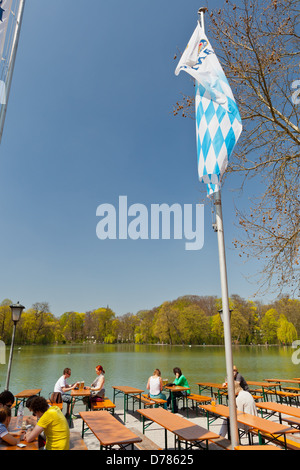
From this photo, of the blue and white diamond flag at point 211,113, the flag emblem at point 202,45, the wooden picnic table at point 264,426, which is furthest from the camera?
the flag emblem at point 202,45

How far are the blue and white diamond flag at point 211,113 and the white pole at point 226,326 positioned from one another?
17.6 inches

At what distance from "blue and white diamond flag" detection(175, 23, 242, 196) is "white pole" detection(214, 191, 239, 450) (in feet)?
1.47

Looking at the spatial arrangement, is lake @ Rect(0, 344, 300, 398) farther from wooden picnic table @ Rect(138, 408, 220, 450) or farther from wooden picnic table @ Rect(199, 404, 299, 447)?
wooden picnic table @ Rect(199, 404, 299, 447)

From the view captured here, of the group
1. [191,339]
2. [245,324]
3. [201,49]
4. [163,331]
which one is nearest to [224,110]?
[201,49]

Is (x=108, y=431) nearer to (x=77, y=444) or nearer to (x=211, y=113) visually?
(x=77, y=444)

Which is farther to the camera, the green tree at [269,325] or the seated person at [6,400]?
the green tree at [269,325]

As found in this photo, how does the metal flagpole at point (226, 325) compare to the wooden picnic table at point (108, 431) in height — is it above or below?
above

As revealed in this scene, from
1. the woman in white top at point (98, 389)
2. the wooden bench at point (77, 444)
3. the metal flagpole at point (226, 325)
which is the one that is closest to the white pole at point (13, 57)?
the metal flagpole at point (226, 325)

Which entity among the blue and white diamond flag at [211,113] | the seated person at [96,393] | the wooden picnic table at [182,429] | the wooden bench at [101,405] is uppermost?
the blue and white diamond flag at [211,113]

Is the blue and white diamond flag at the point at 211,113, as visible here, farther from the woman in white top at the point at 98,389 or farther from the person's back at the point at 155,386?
the woman in white top at the point at 98,389

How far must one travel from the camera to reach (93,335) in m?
85.0

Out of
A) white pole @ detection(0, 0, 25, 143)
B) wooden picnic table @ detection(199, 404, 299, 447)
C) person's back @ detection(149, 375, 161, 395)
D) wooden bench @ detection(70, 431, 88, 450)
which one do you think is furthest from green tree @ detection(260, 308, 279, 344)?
white pole @ detection(0, 0, 25, 143)

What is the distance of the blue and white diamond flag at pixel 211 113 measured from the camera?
442 centimetres
